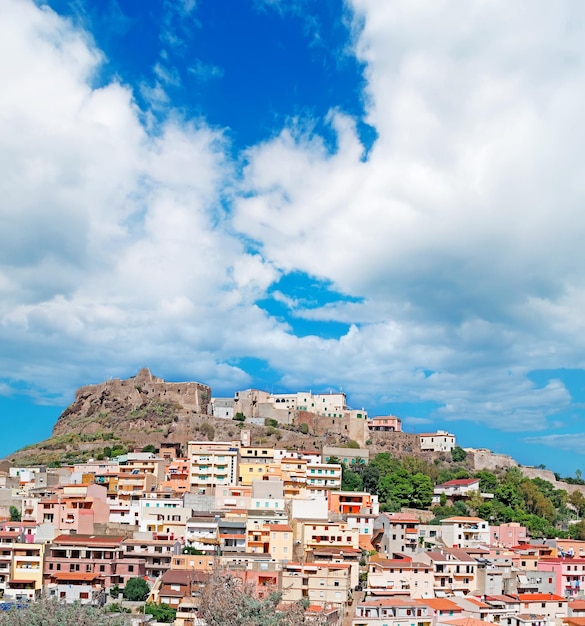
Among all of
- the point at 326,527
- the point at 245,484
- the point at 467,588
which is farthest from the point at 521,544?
the point at 245,484

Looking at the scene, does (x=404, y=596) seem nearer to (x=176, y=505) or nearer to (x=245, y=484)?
(x=176, y=505)

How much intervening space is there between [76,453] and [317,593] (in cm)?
3915

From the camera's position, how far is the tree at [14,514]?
51419 mm

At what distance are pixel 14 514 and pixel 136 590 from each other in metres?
16.2

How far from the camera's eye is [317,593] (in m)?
38.4

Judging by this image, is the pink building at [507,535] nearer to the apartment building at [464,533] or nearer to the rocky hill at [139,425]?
the apartment building at [464,533]

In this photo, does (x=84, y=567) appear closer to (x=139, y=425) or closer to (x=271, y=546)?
(x=271, y=546)

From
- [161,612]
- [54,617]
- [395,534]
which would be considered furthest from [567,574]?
[54,617]

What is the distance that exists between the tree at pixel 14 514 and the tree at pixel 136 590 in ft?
47.9

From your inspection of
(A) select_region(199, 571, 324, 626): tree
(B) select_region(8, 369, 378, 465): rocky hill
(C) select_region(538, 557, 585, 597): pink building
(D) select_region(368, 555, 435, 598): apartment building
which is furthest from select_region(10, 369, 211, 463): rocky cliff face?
(A) select_region(199, 571, 324, 626): tree

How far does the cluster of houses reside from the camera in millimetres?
38656

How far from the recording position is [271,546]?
43.0 meters

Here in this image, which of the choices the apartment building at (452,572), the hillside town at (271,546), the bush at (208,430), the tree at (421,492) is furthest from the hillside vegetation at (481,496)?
the bush at (208,430)

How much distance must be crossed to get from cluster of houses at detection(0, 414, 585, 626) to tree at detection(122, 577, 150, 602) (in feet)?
2.67
